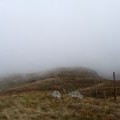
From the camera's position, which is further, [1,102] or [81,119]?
[1,102]

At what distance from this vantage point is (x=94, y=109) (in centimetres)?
3503

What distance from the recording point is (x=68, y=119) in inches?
1246

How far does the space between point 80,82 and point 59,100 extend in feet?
492

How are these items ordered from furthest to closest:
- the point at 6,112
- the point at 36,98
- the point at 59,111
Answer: the point at 36,98 → the point at 59,111 → the point at 6,112

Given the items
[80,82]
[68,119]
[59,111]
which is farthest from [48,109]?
[80,82]

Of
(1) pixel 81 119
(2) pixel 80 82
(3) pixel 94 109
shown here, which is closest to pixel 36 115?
(1) pixel 81 119

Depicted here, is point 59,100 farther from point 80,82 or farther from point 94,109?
point 80,82

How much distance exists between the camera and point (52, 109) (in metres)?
34.3

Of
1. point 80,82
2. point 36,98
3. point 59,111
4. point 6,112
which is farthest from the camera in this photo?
point 80,82

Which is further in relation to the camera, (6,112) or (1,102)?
(1,102)

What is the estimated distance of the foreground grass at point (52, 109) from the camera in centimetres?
3171

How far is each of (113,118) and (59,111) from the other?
517cm

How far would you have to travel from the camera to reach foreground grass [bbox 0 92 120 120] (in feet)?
104

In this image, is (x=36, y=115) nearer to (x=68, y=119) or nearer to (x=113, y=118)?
(x=68, y=119)
